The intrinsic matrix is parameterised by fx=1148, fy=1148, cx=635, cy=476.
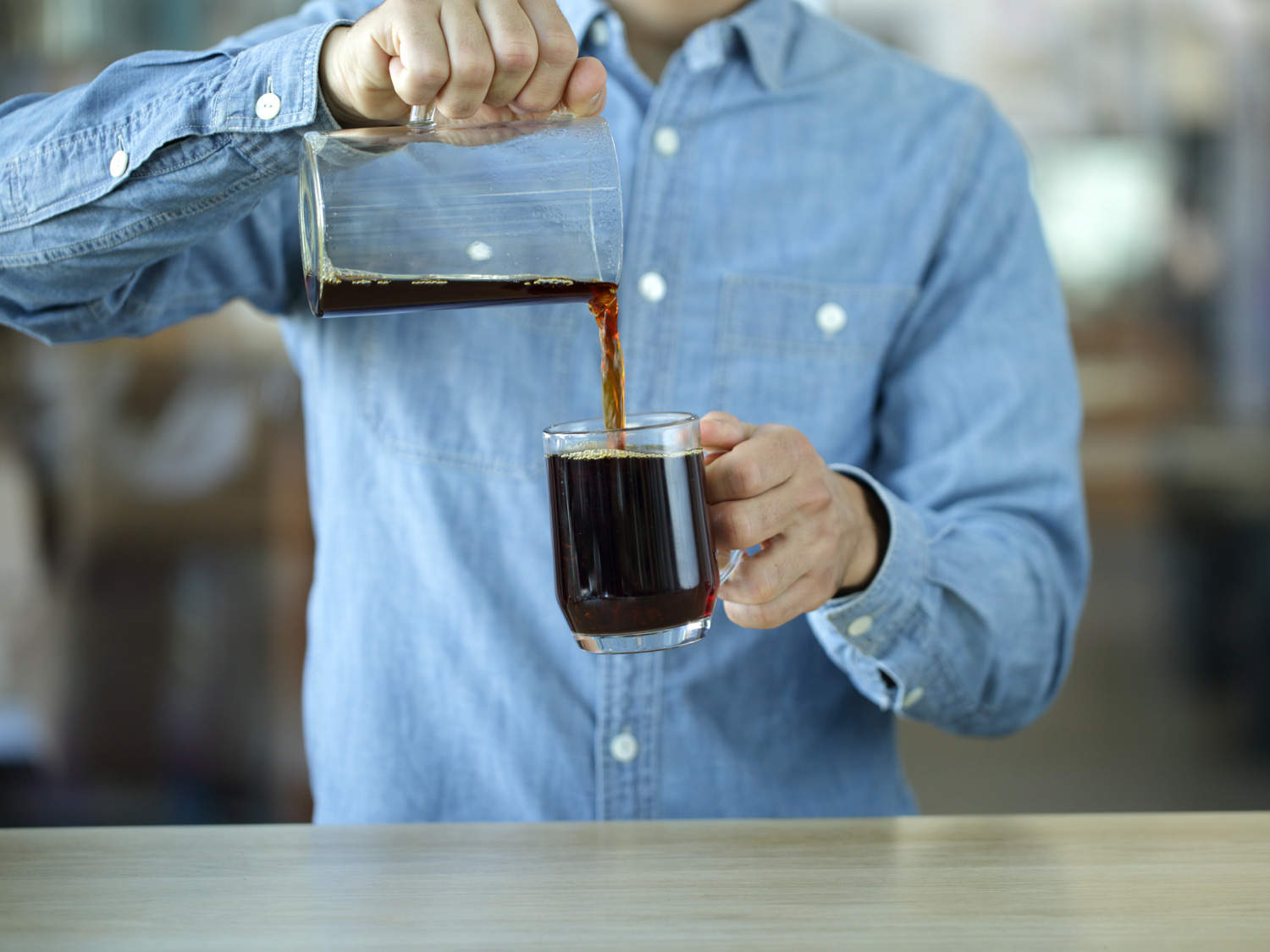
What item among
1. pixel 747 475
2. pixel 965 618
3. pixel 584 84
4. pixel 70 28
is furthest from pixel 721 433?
pixel 70 28

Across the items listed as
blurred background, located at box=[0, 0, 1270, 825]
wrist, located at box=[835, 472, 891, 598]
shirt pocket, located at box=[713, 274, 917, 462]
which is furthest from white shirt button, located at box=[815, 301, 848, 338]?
blurred background, located at box=[0, 0, 1270, 825]

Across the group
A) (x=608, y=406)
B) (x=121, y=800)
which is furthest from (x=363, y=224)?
(x=121, y=800)

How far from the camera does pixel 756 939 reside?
2.56ft

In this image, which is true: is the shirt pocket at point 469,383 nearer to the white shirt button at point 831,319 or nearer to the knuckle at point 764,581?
the white shirt button at point 831,319

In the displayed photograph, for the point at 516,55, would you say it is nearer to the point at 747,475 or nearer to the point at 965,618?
the point at 747,475

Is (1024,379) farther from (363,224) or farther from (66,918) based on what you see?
(66,918)

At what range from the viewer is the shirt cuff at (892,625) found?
113 cm

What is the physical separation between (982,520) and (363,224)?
0.77 meters

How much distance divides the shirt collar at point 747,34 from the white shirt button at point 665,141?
9 centimetres

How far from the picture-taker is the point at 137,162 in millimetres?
1045

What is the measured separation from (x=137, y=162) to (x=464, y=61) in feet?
1.22

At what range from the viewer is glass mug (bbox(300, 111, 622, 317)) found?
909mm

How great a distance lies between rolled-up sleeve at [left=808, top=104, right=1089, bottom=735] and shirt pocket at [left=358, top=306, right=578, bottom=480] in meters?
0.41

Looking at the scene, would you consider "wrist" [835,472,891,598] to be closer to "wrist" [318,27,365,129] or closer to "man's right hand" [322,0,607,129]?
"man's right hand" [322,0,607,129]
